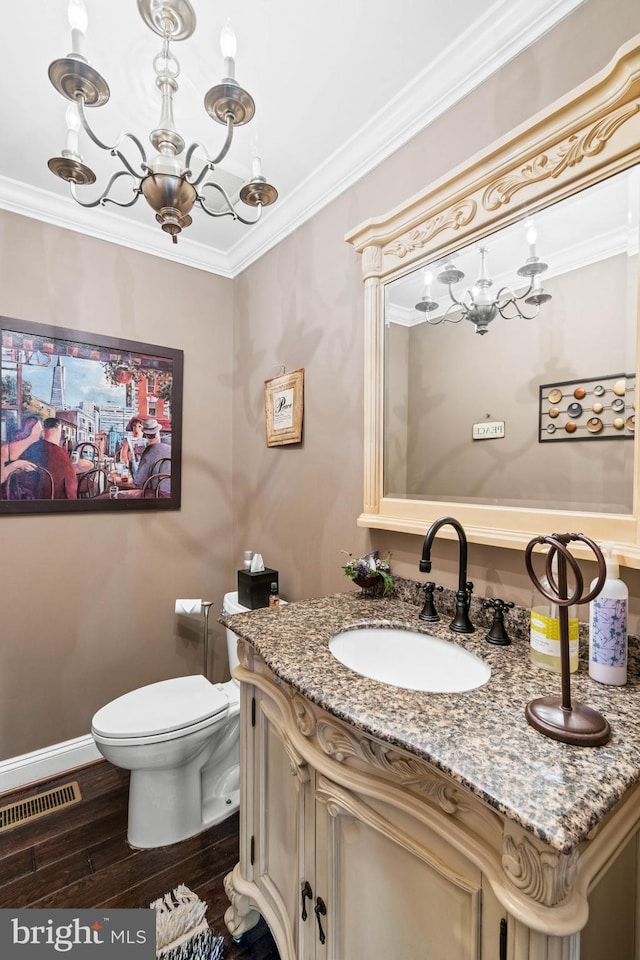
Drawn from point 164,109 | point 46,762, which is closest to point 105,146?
point 164,109

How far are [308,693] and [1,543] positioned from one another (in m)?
1.77

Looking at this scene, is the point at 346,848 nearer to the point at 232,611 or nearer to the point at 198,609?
the point at 232,611

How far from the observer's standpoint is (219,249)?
99.7 inches

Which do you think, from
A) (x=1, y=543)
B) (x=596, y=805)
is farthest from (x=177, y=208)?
(x=1, y=543)

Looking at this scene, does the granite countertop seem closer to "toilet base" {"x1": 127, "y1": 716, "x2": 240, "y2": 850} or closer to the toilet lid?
the toilet lid

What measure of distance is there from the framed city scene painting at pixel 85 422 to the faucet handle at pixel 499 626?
1.81 m

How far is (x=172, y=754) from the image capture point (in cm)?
162

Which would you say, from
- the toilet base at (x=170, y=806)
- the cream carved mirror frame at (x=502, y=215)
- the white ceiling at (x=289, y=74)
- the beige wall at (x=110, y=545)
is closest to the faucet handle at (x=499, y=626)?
the cream carved mirror frame at (x=502, y=215)

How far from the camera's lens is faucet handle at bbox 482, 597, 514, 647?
115cm

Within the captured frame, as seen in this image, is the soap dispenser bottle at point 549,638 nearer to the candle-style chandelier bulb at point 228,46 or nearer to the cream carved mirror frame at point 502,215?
the cream carved mirror frame at point 502,215

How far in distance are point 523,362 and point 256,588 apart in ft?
4.84

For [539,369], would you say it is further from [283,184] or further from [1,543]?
[1,543]

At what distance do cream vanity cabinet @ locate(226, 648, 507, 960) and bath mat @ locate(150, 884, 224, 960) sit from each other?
22 cm

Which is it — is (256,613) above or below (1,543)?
below
